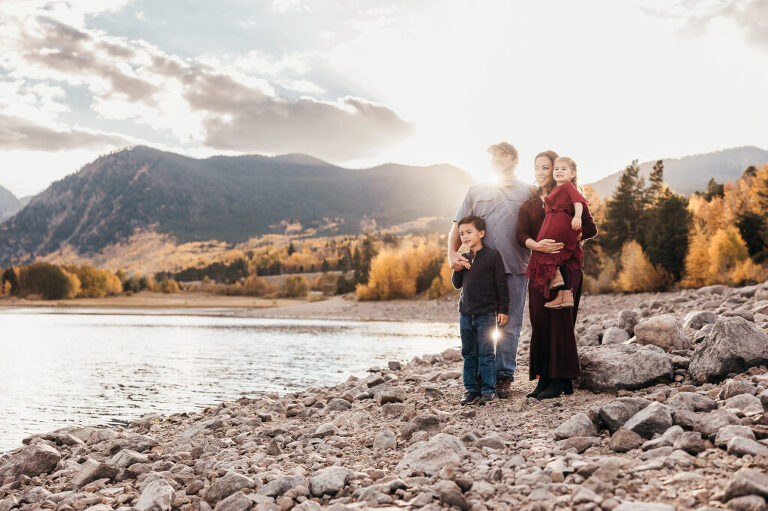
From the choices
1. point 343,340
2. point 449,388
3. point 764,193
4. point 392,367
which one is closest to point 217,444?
point 449,388

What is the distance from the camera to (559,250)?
645cm

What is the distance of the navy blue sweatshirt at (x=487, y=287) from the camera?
6.88 m

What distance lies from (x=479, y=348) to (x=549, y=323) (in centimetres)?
92

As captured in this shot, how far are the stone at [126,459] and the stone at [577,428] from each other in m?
4.72

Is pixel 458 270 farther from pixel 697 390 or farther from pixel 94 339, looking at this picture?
pixel 94 339

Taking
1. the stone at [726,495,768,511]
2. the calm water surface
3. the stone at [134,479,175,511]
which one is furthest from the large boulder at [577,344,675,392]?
the calm water surface

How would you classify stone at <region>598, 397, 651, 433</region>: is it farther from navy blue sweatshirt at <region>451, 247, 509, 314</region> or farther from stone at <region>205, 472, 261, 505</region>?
stone at <region>205, 472, 261, 505</region>

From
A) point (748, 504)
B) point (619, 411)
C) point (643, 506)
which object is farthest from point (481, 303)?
point (748, 504)

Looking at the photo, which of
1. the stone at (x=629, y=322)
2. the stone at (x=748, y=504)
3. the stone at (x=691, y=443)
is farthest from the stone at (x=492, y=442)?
the stone at (x=629, y=322)

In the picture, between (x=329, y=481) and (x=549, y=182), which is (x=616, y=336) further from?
(x=329, y=481)

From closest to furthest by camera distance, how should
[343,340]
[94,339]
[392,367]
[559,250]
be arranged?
[559,250] → [392,367] → [343,340] → [94,339]

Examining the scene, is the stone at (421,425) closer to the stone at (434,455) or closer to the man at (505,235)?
the stone at (434,455)

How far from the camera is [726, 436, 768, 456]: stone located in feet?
13.1

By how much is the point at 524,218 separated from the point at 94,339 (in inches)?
1340
